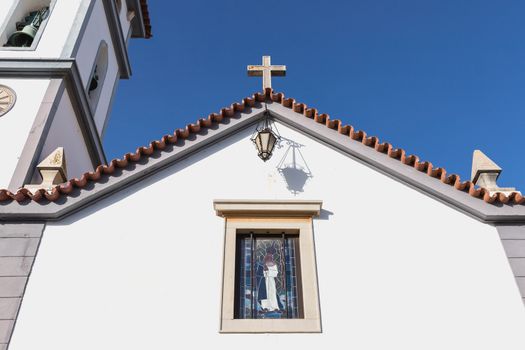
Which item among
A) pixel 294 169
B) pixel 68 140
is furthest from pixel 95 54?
pixel 294 169

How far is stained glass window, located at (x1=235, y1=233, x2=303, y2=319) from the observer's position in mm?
5488

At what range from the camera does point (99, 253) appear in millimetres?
5664

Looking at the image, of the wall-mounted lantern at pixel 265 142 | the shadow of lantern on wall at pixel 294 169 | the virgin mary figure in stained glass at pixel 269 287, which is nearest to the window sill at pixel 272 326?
the virgin mary figure in stained glass at pixel 269 287

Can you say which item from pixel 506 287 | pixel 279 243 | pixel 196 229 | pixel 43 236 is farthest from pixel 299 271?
pixel 43 236

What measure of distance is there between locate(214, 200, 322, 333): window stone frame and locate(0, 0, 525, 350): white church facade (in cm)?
2

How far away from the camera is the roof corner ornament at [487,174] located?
6434 millimetres

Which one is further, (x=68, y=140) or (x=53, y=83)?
(x=68, y=140)

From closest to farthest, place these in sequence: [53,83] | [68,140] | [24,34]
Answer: [53,83] → [68,140] → [24,34]

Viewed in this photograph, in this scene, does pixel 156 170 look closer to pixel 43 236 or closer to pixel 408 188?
pixel 43 236

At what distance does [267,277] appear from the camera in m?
5.81

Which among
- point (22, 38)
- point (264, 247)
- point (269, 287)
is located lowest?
point (269, 287)

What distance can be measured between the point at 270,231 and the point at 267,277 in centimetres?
65

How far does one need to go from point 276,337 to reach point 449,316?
6.66ft

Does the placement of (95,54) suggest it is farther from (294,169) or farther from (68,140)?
(294,169)
